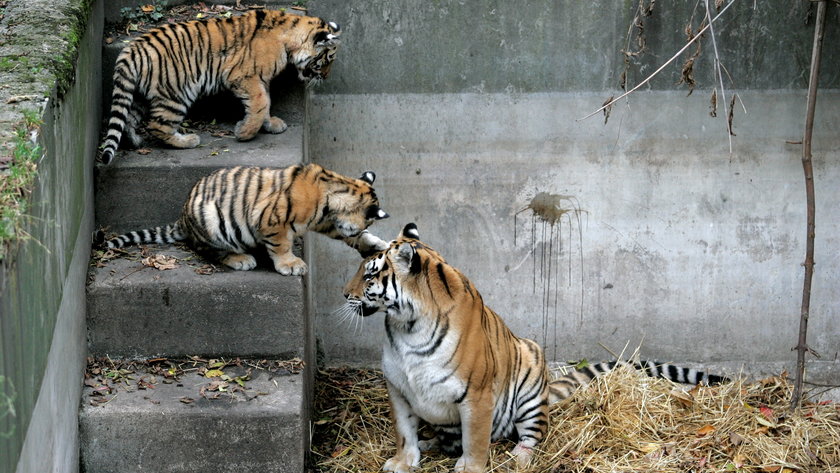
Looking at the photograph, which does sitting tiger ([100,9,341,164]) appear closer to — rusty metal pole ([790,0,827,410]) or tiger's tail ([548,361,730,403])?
tiger's tail ([548,361,730,403])

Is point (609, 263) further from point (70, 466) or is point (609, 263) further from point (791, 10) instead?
point (70, 466)

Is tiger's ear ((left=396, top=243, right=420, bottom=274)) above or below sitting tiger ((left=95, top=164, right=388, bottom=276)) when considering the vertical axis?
below

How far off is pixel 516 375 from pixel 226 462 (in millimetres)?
1651

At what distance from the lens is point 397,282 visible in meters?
4.84

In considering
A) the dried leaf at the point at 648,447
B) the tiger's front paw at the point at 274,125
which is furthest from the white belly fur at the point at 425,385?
the tiger's front paw at the point at 274,125

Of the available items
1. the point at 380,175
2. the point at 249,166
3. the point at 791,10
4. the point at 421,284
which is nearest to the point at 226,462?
the point at 421,284

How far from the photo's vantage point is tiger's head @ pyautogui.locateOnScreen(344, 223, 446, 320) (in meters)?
4.84

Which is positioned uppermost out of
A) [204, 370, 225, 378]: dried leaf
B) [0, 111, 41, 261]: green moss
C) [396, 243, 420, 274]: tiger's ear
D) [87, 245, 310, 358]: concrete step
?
[0, 111, 41, 261]: green moss

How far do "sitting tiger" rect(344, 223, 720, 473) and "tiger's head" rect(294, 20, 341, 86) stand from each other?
151cm

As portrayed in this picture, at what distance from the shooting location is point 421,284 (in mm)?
4879

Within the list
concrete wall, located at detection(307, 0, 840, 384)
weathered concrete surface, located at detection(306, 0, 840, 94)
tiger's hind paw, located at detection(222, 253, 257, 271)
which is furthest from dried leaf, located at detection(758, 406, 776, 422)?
tiger's hind paw, located at detection(222, 253, 257, 271)

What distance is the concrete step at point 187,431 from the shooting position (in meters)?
4.52

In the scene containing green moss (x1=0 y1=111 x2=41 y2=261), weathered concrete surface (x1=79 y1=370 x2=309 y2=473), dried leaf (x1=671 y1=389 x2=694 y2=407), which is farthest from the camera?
dried leaf (x1=671 y1=389 x2=694 y2=407)

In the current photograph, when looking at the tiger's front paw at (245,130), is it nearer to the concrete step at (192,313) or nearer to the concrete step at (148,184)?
the concrete step at (148,184)
